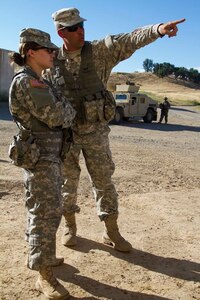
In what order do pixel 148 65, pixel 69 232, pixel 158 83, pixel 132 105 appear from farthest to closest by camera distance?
1. pixel 148 65
2. pixel 158 83
3. pixel 132 105
4. pixel 69 232

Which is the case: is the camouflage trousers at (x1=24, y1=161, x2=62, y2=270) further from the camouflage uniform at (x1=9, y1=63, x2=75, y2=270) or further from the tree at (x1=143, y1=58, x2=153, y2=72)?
the tree at (x1=143, y1=58, x2=153, y2=72)

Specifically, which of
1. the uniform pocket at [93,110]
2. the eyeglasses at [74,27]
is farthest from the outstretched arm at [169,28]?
the uniform pocket at [93,110]

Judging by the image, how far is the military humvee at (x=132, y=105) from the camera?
18953mm

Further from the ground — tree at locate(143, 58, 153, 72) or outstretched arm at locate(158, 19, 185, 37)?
tree at locate(143, 58, 153, 72)

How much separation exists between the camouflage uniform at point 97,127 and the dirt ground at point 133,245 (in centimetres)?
46

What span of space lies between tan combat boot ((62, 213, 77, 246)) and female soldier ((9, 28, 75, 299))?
872 millimetres

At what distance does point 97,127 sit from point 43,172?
2.99 ft

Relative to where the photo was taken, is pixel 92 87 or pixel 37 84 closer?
pixel 37 84

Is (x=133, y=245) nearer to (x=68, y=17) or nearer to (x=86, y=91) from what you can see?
(x=86, y=91)

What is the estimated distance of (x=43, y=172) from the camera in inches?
108

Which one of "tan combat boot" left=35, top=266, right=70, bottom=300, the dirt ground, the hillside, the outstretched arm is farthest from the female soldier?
the hillside

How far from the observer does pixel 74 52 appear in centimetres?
340

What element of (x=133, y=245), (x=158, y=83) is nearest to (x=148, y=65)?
(x=158, y=83)

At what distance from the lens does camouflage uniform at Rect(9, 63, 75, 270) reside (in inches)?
105
